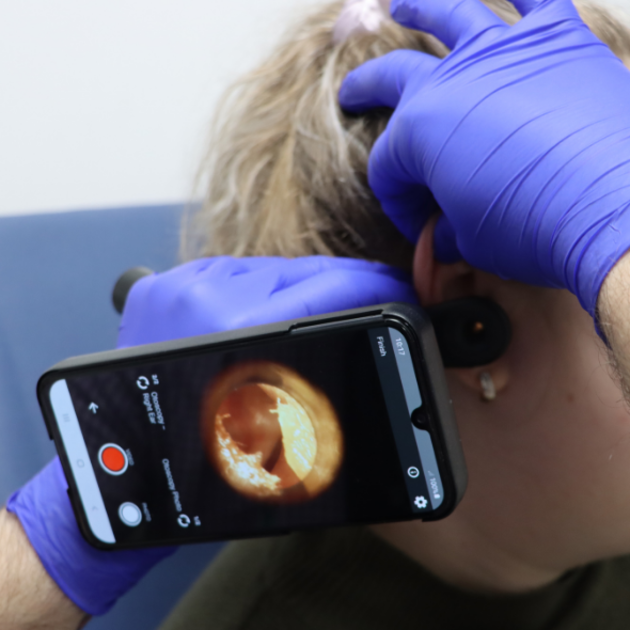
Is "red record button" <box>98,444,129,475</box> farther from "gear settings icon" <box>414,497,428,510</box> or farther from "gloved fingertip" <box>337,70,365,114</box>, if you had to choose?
"gloved fingertip" <box>337,70,365,114</box>

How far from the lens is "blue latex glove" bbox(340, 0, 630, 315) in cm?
36

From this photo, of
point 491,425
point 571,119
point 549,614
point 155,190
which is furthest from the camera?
point 155,190

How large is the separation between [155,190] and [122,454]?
0.61 m

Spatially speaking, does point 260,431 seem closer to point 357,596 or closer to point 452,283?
point 452,283

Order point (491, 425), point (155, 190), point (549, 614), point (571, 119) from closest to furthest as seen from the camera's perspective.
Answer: point (571, 119) < point (491, 425) < point (549, 614) < point (155, 190)

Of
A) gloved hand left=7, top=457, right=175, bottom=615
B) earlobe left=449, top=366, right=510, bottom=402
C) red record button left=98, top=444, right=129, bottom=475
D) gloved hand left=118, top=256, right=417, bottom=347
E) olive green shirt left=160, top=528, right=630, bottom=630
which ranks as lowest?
olive green shirt left=160, top=528, right=630, bottom=630

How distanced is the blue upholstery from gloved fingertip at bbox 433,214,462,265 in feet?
1.64

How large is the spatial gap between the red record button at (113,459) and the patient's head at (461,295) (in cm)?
23

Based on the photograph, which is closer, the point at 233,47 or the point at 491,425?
the point at 491,425

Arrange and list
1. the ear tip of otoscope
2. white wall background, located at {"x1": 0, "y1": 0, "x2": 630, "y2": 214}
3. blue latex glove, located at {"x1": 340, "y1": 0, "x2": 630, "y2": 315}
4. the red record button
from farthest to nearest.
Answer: white wall background, located at {"x1": 0, "y1": 0, "x2": 630, "y2": 214} → the ear tip of otoscope → the red record button → blue latex glove, located at {"x1": 340, "y1": 0, "x2": 630, "y2": 315}

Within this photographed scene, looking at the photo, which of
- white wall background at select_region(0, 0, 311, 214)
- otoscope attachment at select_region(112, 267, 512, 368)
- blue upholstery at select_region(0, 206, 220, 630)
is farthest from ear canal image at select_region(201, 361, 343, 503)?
white wall background at select_region(0, 0, 311, 214)

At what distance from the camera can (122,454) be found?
467 mm

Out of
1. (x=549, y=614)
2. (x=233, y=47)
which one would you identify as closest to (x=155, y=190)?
(x=233, y=47)

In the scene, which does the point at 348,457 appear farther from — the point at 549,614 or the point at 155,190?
the point at 155,190
